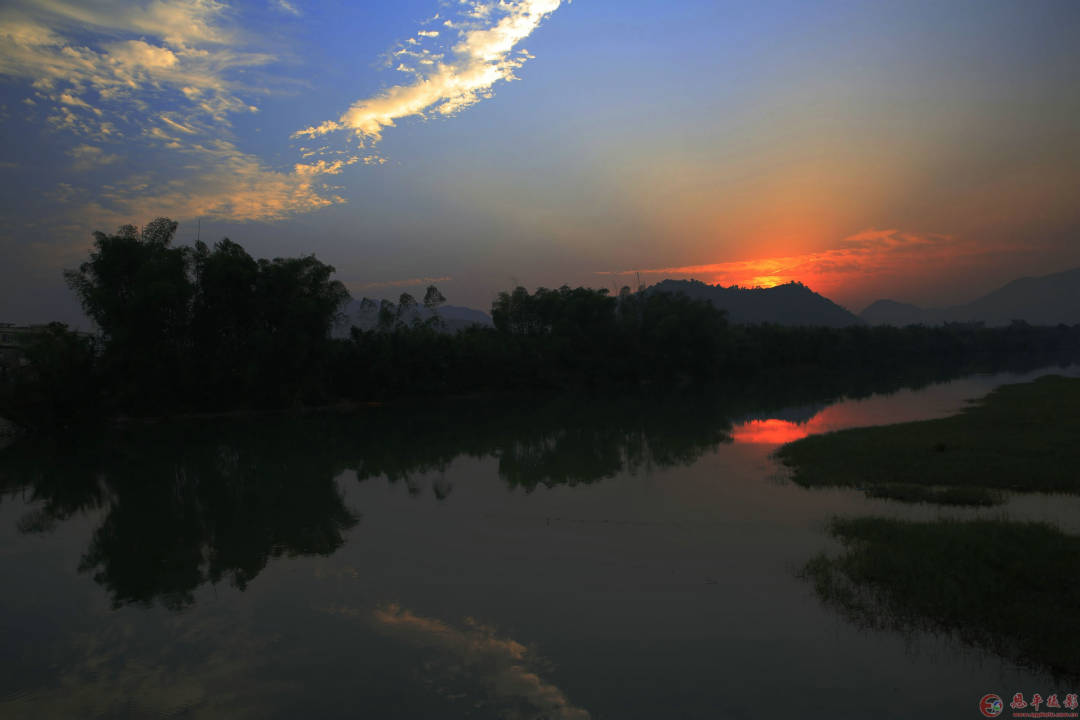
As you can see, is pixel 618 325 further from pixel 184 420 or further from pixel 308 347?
pixel 184 420

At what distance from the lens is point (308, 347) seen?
32.8 metres

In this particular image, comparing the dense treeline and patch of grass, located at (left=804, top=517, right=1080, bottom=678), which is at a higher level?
the dense treeline

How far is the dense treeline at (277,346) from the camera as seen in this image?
27562mm

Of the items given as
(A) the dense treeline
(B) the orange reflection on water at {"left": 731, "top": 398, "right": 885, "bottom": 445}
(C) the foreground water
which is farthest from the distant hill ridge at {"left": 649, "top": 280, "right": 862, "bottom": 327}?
(C) the foreground water

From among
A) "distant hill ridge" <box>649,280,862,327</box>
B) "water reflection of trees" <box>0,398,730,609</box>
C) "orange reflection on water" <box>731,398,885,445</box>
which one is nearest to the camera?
"water reflection of trees" <box>0,398,730,609</box>

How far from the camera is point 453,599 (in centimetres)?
717

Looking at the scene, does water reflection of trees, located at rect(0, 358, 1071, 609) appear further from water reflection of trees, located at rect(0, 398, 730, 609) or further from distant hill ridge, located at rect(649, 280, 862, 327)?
distant hill ridge, located at rect(649, 280, 862, 327)

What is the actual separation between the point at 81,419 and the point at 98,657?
2597 cm

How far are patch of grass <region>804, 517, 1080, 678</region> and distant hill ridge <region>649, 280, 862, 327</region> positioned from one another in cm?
16849

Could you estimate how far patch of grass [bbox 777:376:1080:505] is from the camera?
36.6 feet

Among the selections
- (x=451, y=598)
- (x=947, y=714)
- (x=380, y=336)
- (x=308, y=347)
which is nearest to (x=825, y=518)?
(x=947, y=714)

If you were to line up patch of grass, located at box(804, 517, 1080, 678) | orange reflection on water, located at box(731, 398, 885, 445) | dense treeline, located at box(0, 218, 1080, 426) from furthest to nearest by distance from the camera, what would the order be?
dense treeline, located at box(0, 218, 1080, 426), orange reflection on water, located at box(731, 398, 885, 445), patch of grass, located at box(804, 517, 1080, 678)

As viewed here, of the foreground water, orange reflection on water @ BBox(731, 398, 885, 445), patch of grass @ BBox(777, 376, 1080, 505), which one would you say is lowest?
orange reflection on water @ BBox(731, 398, 885, 445)

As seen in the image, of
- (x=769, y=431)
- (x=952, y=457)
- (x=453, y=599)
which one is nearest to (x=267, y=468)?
(x=453, y=599)
